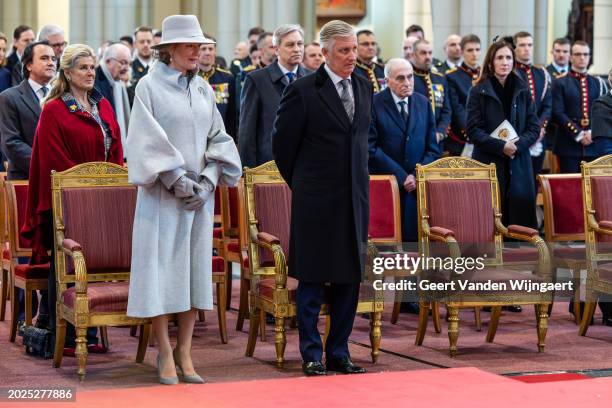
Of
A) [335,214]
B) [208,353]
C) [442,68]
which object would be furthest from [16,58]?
[335,214]

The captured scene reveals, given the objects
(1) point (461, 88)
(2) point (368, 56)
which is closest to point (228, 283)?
(2) point (368, 56)

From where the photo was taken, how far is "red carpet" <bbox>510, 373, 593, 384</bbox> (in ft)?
21.0

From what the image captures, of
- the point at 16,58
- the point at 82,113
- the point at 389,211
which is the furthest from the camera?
the point at 16,58

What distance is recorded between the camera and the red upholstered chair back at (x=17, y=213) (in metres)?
7.57

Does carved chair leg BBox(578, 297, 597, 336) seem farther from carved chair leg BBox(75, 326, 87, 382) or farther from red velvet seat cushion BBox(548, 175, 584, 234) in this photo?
carved chair leg BBox(75, 326, 87, 382)

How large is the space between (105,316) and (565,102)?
21.4ft

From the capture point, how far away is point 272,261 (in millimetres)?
7281

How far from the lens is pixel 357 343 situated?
24.6 ft

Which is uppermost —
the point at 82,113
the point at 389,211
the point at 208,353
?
the point at 82,113

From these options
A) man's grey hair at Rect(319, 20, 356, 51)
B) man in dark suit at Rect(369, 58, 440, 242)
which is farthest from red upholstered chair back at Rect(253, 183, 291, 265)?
man in dark suit at Rect(369, 58, 440, 242)

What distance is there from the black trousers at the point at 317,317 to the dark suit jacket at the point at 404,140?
2.05m

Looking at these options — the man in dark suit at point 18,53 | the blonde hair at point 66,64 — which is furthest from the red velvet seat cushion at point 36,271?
the man in dark suit at point 18,53

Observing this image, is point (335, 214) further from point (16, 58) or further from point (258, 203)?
point (16, 58)

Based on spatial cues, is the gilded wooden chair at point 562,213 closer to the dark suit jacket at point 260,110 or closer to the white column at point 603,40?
the dark suit jacket at point 260,110
